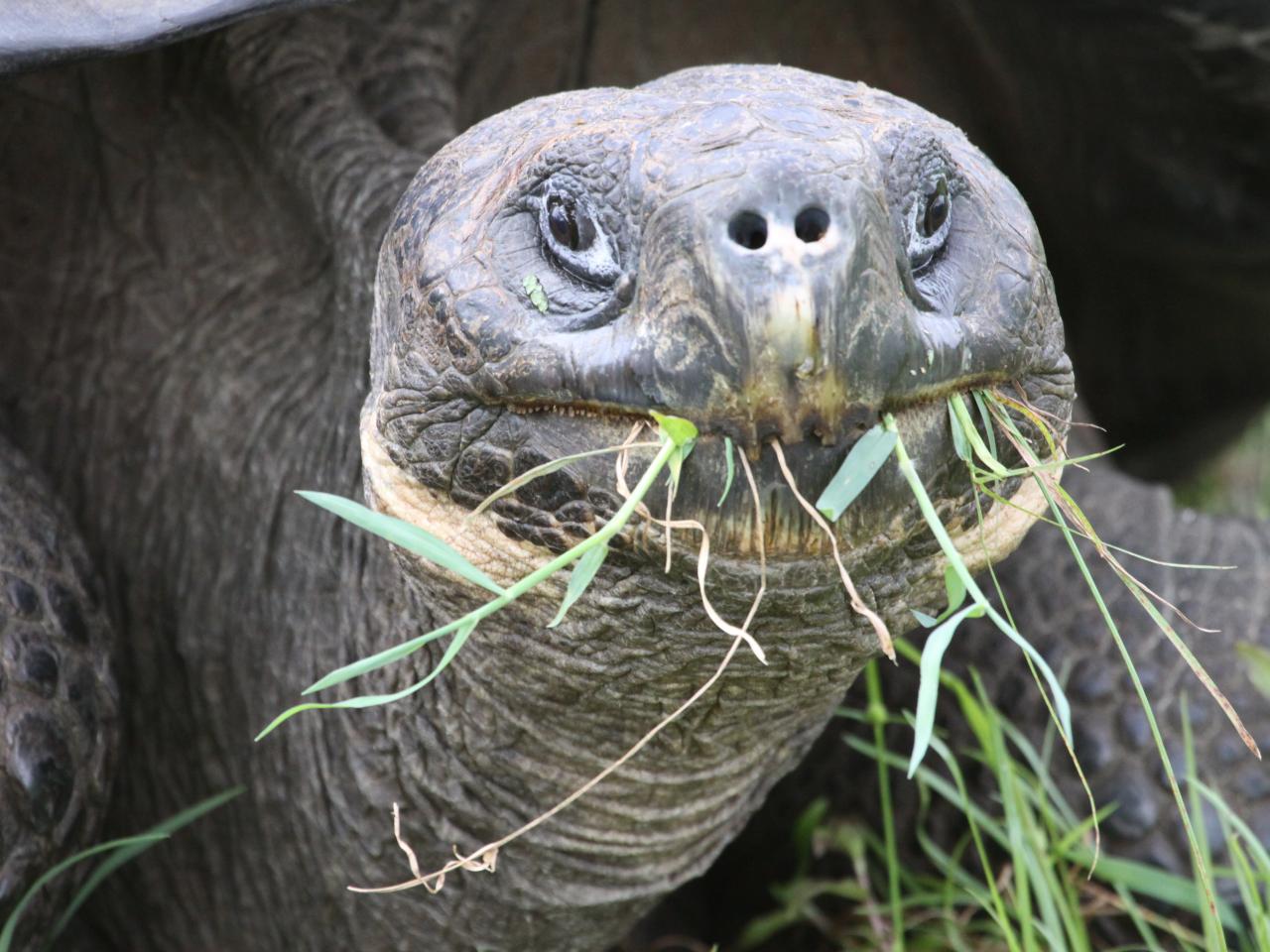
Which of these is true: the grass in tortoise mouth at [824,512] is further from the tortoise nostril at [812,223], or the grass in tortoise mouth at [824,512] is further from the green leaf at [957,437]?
the tortoise nostril at [812,223]

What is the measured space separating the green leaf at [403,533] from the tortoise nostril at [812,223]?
0.39 m

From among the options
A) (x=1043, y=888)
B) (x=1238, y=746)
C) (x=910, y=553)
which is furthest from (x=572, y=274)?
(x=1238, y=746)

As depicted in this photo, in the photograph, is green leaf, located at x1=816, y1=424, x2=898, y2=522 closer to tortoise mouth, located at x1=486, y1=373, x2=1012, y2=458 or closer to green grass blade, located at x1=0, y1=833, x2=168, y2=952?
tortoise mouth, located at x1=486, y1=373, x2=1012, y2=458

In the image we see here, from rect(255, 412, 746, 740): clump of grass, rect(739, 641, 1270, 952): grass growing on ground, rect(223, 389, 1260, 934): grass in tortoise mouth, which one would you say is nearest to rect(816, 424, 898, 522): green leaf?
rect(223, 389, 1260, 934): grass in tortoise mouth

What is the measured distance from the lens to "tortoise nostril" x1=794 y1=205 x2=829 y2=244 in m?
1.18

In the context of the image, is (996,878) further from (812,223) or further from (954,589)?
(812,223)

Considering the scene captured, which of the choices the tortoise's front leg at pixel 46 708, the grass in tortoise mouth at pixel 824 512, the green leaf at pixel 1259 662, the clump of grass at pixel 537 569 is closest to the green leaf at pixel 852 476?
the grass in tortoise mouth at pixel 824 512

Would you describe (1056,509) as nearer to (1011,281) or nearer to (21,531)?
(1011,281)

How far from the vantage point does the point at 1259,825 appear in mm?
2305

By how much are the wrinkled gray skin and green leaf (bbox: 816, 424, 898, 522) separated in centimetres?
1

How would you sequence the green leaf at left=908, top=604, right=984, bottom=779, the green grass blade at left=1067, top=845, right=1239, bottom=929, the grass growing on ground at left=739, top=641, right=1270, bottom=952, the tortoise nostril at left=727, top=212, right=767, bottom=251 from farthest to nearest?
the green grass blade at left=1067, top=845, right=1239, bottom=929
the grass growing on ground at left=739, top=641, right=1270, bottom=952
the green leaf at left=908, top=604, right=984, bottom=779
the tortoise nostril at left=727, top=212, right=767, bottom=251

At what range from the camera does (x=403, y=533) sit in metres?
1.39

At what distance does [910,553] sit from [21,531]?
1.14 metres

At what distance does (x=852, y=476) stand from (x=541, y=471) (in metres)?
0.26
